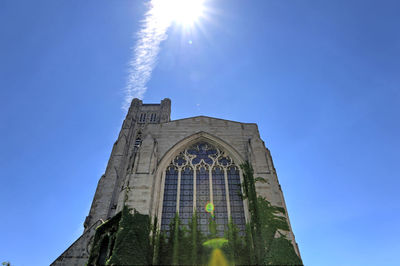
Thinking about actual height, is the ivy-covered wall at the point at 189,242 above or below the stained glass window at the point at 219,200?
below

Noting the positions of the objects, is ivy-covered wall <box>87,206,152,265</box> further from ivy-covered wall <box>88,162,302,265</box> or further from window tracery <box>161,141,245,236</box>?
window tracery <box>161,141,245,236</box>

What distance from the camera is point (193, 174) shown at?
15.3 meters

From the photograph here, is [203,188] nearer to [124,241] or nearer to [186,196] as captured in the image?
[186,196]

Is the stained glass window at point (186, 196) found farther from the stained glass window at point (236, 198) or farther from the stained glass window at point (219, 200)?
the stained glass window at point (236, 198)

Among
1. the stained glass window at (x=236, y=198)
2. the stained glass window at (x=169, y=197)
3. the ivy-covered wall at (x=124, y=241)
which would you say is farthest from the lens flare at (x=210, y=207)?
the ivy-covered wall at (x=124, y=241)

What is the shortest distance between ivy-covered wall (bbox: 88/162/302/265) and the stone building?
0.44 meters

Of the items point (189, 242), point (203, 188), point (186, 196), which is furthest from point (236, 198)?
point (189, 242)

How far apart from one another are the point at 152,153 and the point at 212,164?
3.64 meters

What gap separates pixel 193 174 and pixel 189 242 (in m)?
4.05

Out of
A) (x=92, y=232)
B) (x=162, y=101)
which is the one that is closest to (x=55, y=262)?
(x=92, y=232)

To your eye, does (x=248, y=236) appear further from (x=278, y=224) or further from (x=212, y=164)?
(x=212, y=164)

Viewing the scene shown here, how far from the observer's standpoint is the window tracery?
533 inches

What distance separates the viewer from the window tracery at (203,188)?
1354 centimetres

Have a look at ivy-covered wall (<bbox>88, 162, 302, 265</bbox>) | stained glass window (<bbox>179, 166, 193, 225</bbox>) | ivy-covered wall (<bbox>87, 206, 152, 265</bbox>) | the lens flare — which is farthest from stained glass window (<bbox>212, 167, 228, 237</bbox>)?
ivy-covered wall (<bbox>87, 206, 152, 265</bbox>)
